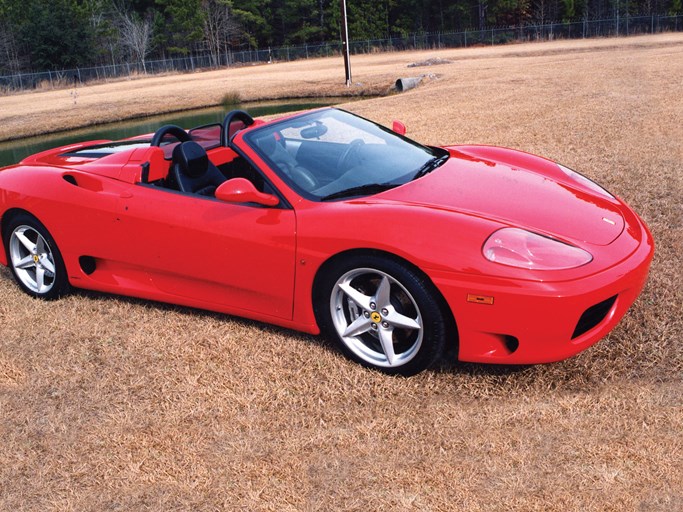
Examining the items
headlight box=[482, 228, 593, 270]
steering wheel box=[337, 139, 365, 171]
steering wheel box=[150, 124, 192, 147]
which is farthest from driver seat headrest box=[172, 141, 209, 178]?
headlight box=[482, 228, 593, 270]

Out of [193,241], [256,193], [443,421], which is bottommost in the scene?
[443,421]

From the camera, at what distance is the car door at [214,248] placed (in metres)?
3.66

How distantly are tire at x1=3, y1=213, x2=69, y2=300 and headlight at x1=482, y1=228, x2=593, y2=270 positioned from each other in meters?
3.11

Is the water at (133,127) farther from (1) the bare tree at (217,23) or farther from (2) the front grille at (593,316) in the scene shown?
(1) the bare tree at (217,23)

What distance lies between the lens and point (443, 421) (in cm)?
309

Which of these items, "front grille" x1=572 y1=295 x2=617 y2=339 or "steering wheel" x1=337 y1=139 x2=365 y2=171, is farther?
"steering wheel" x1=337 y1=139 x2=365 y2=171

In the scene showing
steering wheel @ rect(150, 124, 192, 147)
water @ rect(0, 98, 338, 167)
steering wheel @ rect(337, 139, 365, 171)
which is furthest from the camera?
water @ rect(0, 98, 338, 167)

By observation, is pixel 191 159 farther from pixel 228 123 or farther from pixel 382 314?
pixel 382 314

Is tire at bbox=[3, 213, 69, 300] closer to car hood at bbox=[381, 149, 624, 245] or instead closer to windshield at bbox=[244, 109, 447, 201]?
windshield at bbox=[244, 109, 447, 201]

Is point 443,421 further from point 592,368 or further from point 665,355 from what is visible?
point 665,355

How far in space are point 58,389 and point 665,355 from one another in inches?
128

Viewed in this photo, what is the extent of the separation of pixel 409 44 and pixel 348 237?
189 feet

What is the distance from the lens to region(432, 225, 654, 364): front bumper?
2998 mm

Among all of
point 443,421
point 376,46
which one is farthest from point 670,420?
point 376,46
